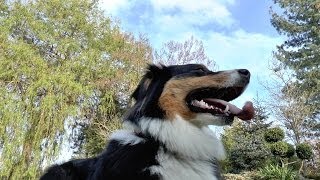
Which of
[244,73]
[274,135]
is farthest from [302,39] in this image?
[244,73]

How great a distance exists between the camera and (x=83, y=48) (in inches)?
756

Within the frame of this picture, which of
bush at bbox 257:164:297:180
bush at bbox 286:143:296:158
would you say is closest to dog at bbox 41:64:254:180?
bush at bbox 257:164:297:180

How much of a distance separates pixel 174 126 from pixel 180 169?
38cm

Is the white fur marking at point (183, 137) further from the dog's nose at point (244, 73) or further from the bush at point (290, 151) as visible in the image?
the bush at point (290, 151)

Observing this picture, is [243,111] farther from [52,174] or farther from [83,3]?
[83,3]

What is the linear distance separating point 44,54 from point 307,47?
64.9ft

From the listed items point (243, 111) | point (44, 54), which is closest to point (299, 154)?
point (44, 54)

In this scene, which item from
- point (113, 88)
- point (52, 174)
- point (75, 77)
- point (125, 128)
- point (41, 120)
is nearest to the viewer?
point (125, 128)

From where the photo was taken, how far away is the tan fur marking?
3.87m

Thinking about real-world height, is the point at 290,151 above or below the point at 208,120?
below

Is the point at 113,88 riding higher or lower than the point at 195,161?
higher

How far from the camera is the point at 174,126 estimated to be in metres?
3.81

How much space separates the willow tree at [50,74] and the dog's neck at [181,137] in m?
13.7

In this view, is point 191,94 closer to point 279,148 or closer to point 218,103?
point 218,103
